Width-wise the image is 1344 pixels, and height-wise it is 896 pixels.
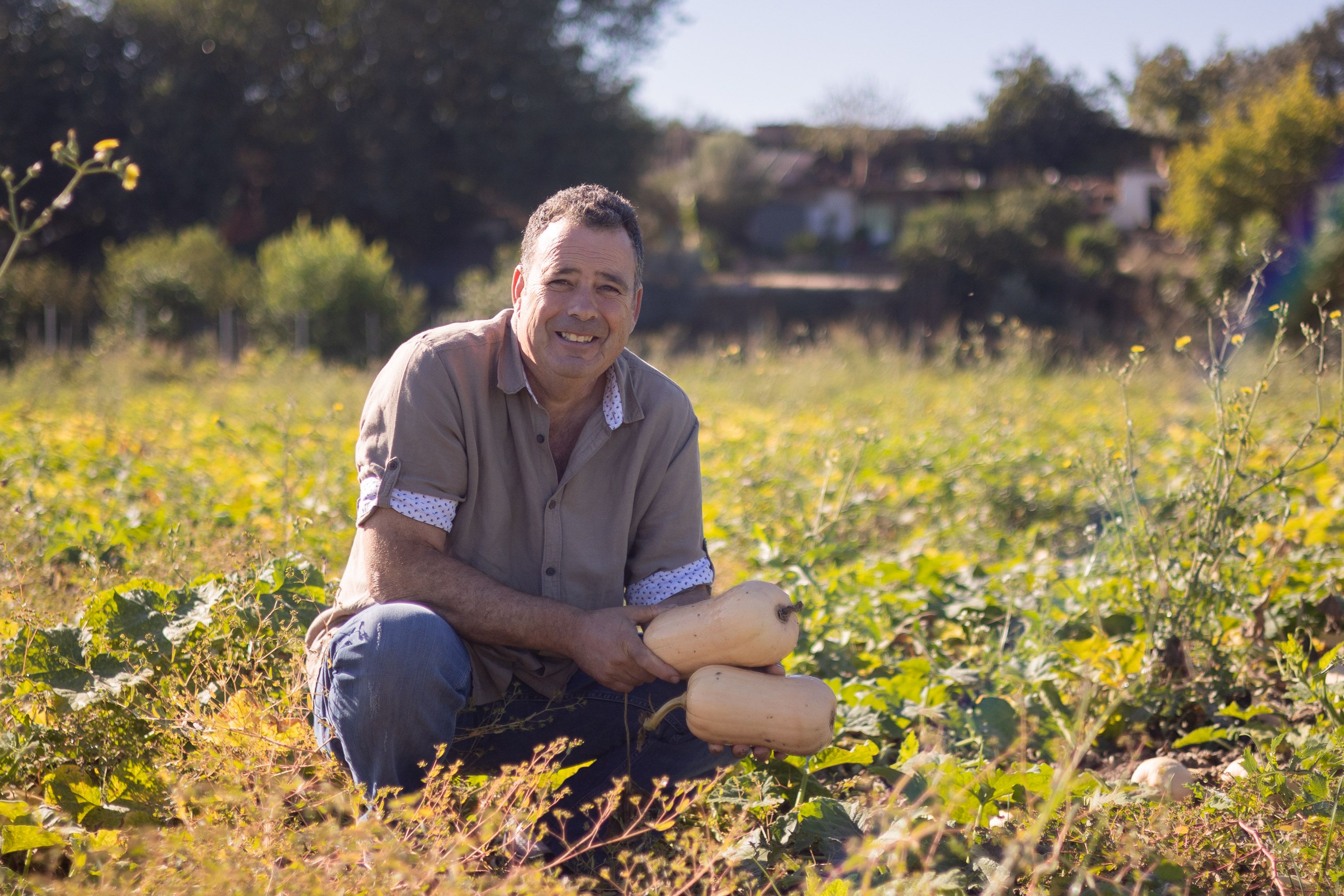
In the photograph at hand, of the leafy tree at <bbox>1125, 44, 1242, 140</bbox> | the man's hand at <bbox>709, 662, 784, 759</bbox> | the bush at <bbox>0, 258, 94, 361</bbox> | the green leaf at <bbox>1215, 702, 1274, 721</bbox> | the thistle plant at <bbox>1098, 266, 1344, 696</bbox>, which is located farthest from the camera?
the leafy tree at <bbox>1125, 44, 1242, 140</bbox>

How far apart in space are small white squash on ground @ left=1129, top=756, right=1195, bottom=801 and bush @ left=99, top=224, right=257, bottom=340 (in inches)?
635

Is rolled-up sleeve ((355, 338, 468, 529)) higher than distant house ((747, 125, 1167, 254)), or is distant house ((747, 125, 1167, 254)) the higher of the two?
distant house ((747, 125, 1167, 254))

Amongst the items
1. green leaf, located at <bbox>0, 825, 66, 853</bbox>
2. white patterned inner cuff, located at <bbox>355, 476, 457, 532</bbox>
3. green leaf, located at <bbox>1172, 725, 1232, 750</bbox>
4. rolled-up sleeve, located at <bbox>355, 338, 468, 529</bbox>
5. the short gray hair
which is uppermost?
the short gray hair

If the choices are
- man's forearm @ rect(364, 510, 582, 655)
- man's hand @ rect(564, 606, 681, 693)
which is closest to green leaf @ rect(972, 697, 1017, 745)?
man's hand @ rect(564, 606, 681, 693)

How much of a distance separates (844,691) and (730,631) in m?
0.70

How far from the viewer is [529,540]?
96.2 inches

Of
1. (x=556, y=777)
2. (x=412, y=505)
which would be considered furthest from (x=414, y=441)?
(x=556, y=777)

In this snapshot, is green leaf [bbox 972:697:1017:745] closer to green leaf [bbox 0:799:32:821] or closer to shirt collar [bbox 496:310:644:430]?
shirt collar [bbox 496:310:644:430]

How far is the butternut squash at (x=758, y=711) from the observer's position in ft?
A: 6.89

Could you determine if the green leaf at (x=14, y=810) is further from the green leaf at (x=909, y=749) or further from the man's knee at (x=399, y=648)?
the green leaf at (x=909, y=749)

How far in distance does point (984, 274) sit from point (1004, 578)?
2206cm

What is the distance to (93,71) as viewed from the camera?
25.9 meters

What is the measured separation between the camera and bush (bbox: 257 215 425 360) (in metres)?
16.4

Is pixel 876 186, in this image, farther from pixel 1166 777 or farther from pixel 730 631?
pixel 730 631
